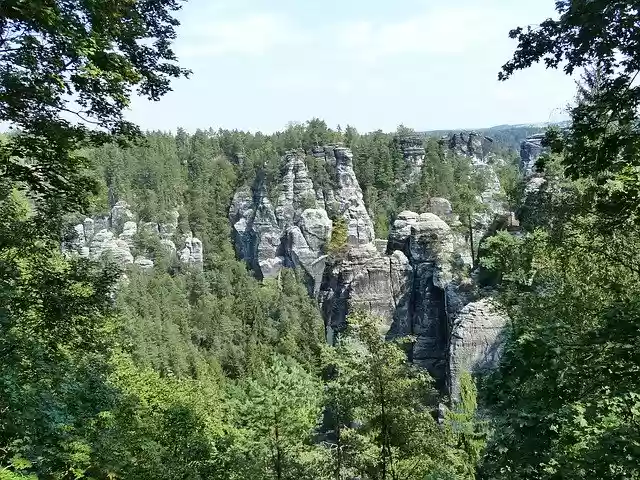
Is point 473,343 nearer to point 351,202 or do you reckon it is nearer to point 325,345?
point 325,345

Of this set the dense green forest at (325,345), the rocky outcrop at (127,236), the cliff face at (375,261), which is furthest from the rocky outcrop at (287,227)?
the dense green forest at (325,345)

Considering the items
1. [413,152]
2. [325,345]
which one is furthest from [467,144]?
[325,345]

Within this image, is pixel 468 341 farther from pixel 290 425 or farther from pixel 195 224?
pixel 195 224

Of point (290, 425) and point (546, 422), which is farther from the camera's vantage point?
point (290, 425)

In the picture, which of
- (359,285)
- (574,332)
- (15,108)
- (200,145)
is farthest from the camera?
(200,145)

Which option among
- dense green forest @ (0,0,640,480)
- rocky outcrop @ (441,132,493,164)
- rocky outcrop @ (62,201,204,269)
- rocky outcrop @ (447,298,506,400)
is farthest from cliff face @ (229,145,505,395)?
rocky outcrop @ (441,132,493,164)

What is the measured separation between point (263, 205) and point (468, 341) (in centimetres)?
5187

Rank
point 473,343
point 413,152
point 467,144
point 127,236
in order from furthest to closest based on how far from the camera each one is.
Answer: point 467,144
point 413,152
point 127,236
point 473,343

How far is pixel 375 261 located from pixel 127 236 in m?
38.8

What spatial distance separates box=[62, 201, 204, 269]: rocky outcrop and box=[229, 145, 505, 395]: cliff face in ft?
Answer: 22.8

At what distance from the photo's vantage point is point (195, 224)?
74062 mm

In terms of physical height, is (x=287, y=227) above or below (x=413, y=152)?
below

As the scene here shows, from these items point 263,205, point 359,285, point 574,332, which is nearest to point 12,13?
point 574,332

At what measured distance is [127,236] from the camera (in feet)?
221
